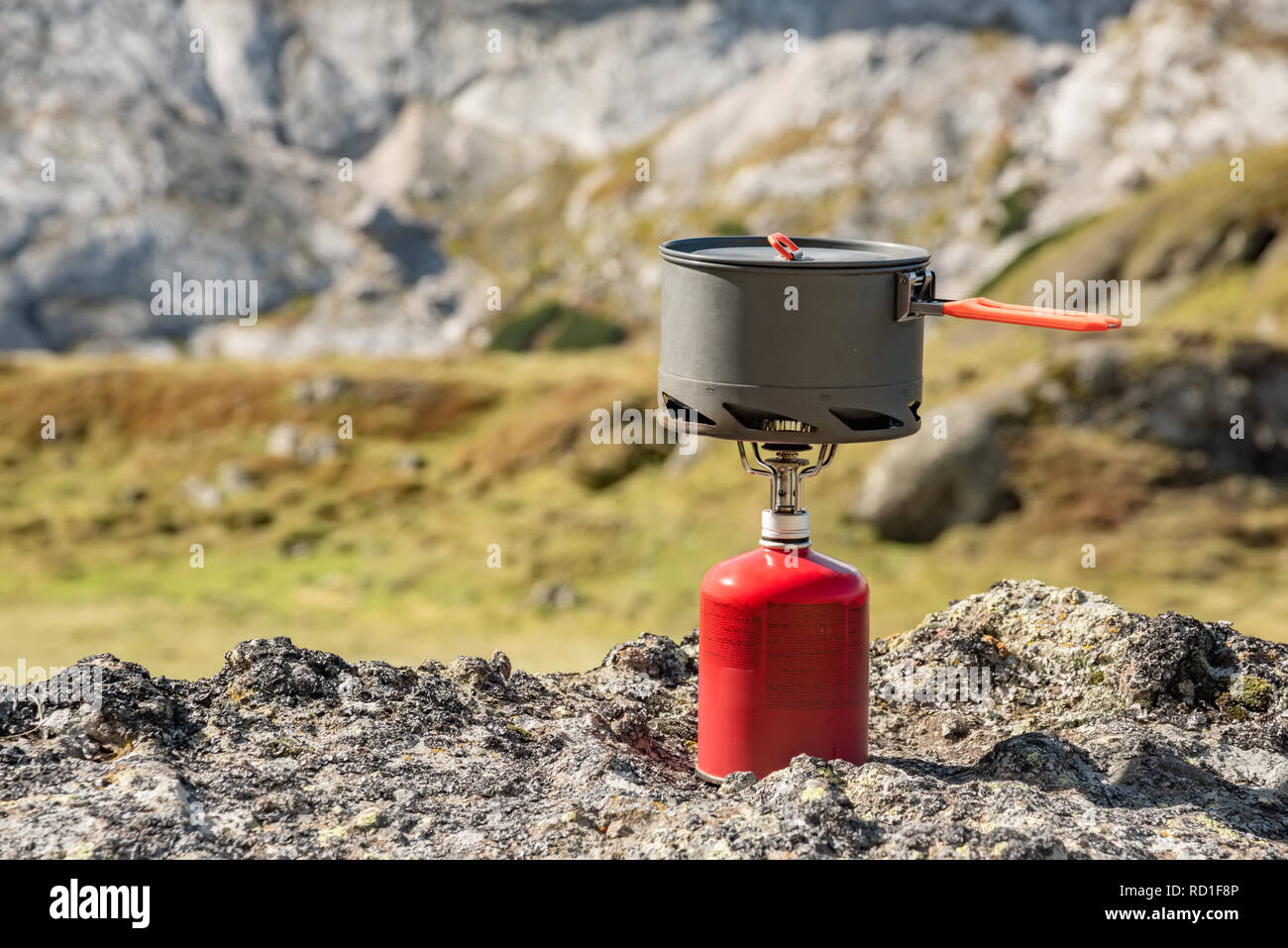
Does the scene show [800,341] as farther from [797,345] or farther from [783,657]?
[783,657]

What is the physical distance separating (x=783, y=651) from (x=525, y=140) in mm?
165259

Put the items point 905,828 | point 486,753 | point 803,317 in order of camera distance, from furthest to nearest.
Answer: point 486,753 → point 803,317 → point 905,828

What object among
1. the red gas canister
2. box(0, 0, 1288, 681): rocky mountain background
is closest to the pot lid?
the red gas canister

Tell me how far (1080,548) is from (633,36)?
150 meters

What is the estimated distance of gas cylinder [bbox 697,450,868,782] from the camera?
721 cm

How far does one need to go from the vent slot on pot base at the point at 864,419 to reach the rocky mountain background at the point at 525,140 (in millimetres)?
93111

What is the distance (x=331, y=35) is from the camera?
171 metres

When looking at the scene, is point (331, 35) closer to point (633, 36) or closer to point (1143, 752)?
point (633, 36)

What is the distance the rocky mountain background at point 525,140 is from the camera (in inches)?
4592

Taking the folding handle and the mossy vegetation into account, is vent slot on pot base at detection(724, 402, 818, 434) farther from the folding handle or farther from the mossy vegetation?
the mossy vegetation

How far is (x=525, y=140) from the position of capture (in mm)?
166625

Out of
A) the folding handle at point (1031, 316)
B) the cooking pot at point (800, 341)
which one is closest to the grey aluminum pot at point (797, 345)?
the cooking pot at point (800, 341)

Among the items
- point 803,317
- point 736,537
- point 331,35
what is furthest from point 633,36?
point 803,317

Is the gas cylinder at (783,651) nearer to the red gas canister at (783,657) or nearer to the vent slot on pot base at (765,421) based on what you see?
the red gas canister at (783,657)
